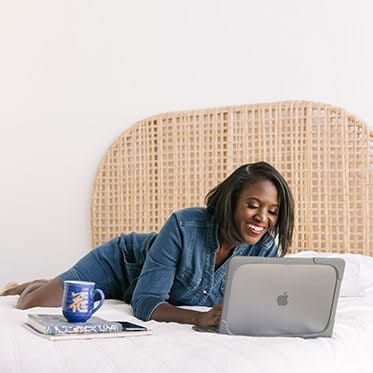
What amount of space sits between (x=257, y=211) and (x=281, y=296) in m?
0.36

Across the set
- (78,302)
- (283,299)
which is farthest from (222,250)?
(78,302)

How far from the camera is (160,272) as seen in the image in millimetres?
2137

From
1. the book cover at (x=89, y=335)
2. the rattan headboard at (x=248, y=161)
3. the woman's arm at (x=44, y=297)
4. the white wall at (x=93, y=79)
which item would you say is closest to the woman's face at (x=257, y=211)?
the book cover at (x=89, y=335)

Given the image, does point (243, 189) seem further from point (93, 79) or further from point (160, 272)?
point (93, 79)

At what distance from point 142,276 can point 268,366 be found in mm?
769

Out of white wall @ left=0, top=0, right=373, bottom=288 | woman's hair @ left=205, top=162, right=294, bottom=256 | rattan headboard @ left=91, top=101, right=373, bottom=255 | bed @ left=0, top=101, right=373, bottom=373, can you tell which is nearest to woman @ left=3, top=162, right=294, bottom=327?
woman's hair @ left=205, top=162, right=294, bottom=256

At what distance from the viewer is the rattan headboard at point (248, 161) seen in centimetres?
319

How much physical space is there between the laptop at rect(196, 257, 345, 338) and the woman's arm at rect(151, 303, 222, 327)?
0.20 feet

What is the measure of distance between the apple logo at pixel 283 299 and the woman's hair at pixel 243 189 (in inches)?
13.6

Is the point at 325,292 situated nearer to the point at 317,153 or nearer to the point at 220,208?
the point at 220,208

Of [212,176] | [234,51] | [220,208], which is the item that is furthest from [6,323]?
[234,51]

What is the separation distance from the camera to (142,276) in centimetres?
217

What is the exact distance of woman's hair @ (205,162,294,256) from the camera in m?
2.15

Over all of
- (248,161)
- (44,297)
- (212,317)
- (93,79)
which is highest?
(93,79)
